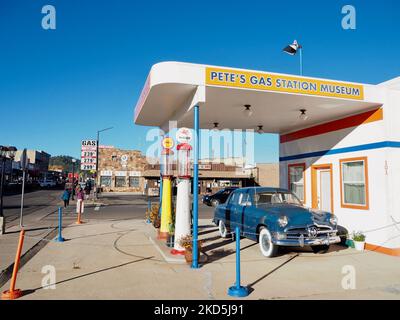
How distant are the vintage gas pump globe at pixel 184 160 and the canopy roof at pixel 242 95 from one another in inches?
39.2

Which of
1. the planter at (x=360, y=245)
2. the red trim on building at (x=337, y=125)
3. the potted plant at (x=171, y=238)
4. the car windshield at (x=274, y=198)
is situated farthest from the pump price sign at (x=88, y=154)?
the planter at (x=360, y=245)

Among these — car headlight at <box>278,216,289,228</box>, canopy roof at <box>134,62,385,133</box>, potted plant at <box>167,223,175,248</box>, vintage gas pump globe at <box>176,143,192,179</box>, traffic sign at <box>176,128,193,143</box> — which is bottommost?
potted plant at <box>167,223,175,248</box>

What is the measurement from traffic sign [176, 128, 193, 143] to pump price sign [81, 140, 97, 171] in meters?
19.7

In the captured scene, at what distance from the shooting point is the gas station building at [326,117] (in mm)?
7789

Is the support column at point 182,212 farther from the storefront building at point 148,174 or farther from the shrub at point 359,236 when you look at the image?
the storefront building at point 148,174

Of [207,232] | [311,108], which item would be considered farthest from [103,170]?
[311,108]

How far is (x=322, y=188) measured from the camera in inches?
459

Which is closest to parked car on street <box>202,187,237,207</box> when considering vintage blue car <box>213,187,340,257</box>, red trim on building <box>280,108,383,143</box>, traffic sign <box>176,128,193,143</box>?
red trim on building <box>280,108,383,143</box>

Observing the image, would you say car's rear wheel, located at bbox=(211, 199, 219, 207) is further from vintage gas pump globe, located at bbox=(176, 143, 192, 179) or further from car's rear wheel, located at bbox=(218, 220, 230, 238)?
vintage gas pump globe, located at bbox=(176, 143, 192, 179)

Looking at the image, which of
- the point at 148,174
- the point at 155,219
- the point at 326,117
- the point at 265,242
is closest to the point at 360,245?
the point at 265,242

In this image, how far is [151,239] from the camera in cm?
1058

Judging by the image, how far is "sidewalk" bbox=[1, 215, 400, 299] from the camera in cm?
547
